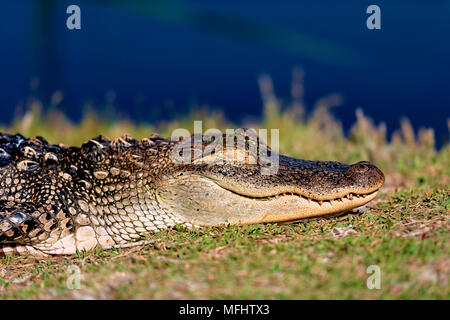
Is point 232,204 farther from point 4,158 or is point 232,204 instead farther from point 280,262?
point 4,158

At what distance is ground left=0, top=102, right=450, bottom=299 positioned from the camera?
271 cm

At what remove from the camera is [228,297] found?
2.69m

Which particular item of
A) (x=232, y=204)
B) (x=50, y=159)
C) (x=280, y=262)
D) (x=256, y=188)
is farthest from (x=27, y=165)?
(x=280, y=262)

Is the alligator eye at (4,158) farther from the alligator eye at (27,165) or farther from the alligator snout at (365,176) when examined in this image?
the alligator snout at (365,176)

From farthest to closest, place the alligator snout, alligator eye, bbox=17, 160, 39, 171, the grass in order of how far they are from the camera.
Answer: alligator eye, bbox=17, 160, 39, 171 → the alligator snout → the grass

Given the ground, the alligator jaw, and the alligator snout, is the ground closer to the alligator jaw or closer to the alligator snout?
the alligator jaw

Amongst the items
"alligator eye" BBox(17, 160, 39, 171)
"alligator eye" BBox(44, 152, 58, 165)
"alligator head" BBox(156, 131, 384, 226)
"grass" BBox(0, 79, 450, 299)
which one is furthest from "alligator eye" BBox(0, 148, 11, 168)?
"alligator head" BBox(156, 131, 384, 226)

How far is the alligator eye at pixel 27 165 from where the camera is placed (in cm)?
417

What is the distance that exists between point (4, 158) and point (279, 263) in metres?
2.63

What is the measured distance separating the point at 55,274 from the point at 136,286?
806 millimetres

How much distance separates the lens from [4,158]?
4.21 m

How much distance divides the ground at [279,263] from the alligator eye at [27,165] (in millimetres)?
757

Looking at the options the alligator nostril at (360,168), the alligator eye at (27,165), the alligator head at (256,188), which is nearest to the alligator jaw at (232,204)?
the alligator head at (256,188)
